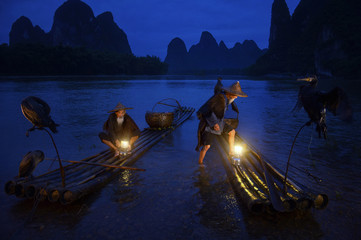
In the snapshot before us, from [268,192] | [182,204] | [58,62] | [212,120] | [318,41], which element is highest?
[318,41]

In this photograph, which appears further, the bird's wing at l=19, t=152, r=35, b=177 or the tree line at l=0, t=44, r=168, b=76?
the tree line at l=0, t=44, r=168, b=76

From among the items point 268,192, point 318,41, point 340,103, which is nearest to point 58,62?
point 268,192

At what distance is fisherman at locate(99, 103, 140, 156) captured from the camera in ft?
17.0

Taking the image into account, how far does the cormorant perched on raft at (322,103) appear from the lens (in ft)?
8.44

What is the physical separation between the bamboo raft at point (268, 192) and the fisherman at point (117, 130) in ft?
7.61

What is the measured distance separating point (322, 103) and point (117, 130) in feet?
12.9

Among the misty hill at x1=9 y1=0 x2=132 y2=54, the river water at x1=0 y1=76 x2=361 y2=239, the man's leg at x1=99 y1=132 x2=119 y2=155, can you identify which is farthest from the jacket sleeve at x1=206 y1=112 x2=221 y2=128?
the misty hill at x1=9 y1=0 x2=132 y2=54

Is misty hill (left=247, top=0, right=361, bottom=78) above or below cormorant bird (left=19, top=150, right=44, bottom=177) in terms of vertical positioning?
above

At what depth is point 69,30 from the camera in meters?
130

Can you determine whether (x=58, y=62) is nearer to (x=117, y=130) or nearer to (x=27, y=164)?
(x=117, y=130)

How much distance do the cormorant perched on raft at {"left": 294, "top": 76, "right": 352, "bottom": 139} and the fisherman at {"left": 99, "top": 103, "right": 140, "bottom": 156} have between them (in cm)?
351

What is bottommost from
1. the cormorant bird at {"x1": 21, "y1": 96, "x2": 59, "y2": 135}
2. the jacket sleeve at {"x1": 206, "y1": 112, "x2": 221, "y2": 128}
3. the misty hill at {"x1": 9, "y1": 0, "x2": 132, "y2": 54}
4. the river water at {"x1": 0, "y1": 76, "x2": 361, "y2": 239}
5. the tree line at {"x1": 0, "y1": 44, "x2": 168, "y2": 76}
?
the river water at {"x1": 0, "y1": 76, "x2": 361, "y2": 239}

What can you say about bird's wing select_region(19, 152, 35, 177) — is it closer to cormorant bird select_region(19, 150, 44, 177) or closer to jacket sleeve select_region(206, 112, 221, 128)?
cormorant bird select_region(19, 150, 44, 177)

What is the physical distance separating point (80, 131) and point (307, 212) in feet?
25.5
